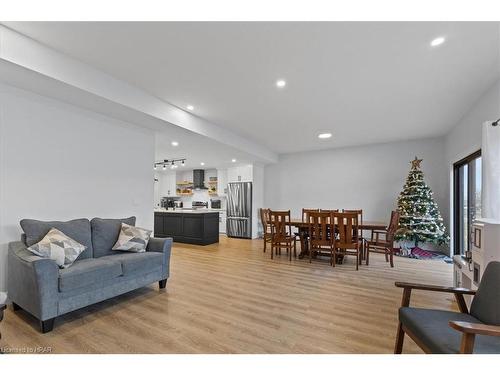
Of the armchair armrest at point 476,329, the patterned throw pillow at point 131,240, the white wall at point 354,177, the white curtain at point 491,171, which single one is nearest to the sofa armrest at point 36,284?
the patterned throw pillow at point 131,240

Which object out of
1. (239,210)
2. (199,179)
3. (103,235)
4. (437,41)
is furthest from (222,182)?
(437,41)

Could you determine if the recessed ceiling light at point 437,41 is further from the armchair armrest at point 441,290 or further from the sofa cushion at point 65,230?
the sofa cushion at point 65,230

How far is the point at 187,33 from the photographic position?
213cm

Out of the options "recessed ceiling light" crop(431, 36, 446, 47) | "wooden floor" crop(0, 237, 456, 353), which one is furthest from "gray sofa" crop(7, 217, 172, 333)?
"recessed ceiling light" crop(431, 36, 446, 47)

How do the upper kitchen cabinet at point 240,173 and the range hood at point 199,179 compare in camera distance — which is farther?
the range hood at point 199,179

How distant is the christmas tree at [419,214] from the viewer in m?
5.02

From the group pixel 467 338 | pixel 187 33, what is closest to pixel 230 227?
pixel 187 33

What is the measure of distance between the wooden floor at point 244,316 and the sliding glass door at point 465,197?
1160mm

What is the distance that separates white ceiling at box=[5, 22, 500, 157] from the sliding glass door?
3.08 ft

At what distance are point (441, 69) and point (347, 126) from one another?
211cm

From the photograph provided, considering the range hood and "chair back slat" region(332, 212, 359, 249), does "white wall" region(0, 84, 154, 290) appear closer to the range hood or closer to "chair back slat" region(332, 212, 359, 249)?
"chair back slat" region(332, 212, 359, 249)

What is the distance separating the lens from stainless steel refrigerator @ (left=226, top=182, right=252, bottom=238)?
24.9 ft
